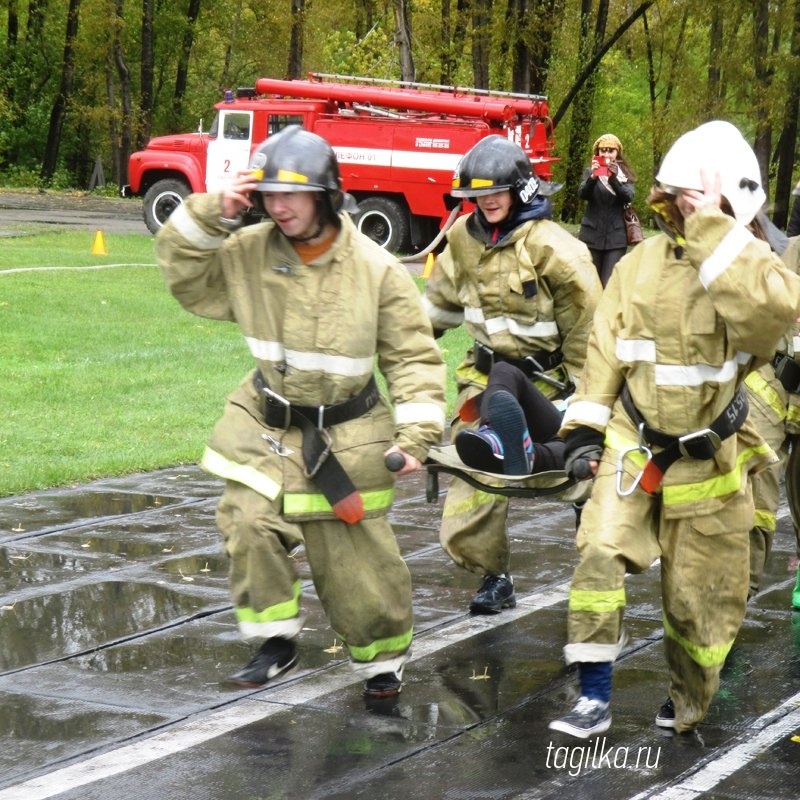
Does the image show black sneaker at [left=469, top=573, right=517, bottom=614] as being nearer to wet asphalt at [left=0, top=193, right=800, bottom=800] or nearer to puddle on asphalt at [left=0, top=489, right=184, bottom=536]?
wet asphalt at [left=0, top=193, right=800, bottom=800]

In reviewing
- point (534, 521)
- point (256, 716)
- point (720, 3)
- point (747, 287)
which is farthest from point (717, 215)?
point (720, 3)

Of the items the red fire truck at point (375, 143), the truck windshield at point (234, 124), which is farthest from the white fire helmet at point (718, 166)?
the truck windshield at point (234, 124)

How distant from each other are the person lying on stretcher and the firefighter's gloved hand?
0.94 meters

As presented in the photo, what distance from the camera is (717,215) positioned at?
4.48 metres

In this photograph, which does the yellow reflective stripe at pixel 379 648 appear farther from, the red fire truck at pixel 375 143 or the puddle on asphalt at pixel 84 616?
the red fire truck at pixel 375 143

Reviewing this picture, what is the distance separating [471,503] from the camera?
6453mm

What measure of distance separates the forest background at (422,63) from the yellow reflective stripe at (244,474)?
24534mm

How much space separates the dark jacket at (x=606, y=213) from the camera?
1514cm

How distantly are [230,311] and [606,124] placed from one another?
41.2 m

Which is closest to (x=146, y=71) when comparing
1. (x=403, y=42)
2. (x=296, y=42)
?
(x=296, y=42)

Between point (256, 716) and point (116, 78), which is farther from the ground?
point (116, 78)

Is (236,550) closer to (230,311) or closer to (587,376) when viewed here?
(230,311)

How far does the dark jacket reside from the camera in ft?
49.7

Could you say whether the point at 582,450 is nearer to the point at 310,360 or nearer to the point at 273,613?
the point at 310,360
